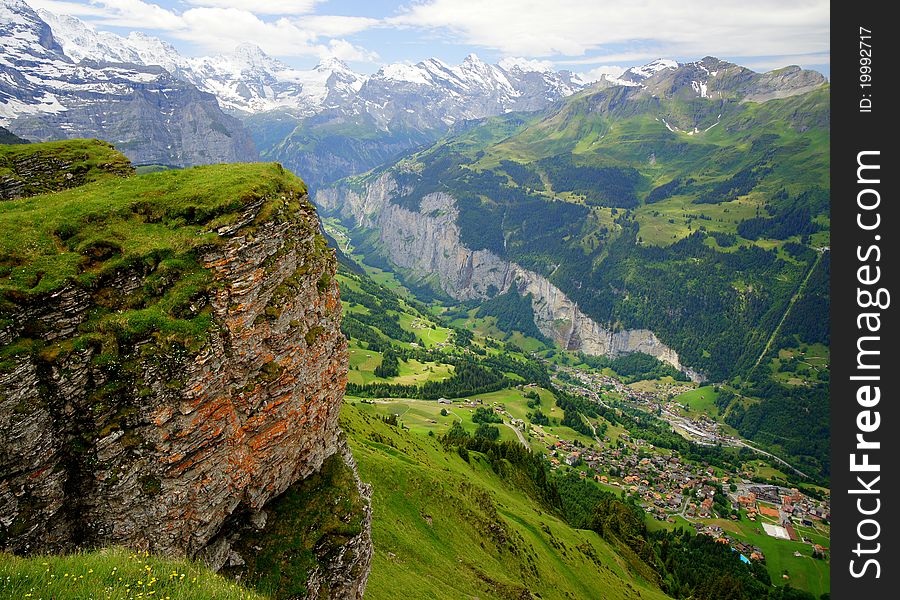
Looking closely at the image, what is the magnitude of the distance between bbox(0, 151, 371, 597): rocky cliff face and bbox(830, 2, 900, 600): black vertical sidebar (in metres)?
28.2

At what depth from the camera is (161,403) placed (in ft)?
71.7

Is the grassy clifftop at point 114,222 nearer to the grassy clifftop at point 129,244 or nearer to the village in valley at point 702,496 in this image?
the grassy clifftop at point 129,244

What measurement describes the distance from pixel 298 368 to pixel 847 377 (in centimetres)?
2862

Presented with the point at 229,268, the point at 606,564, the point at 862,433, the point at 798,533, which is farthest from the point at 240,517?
the point at 798,533

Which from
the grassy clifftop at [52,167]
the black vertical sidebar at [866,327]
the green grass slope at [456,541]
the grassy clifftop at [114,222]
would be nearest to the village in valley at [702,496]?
the green grass slope at [456,541]

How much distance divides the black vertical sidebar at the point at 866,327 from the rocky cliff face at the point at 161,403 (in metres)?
28.2

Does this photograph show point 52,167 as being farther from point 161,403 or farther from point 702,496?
point 702,496

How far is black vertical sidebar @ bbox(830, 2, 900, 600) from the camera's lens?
21625 mm

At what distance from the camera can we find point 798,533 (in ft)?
532

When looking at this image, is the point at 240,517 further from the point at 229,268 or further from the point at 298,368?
the point at 229,268

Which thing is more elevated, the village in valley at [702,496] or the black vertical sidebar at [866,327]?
the black vertical sidebar at [866,327]

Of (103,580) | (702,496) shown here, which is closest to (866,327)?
(103,580)

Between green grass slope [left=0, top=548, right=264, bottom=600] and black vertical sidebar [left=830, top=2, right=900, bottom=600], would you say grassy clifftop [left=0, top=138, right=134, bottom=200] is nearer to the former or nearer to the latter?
green grass slope [left=0, top=548, right=264, bottom=600]

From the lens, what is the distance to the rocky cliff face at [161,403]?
63.9 ft
